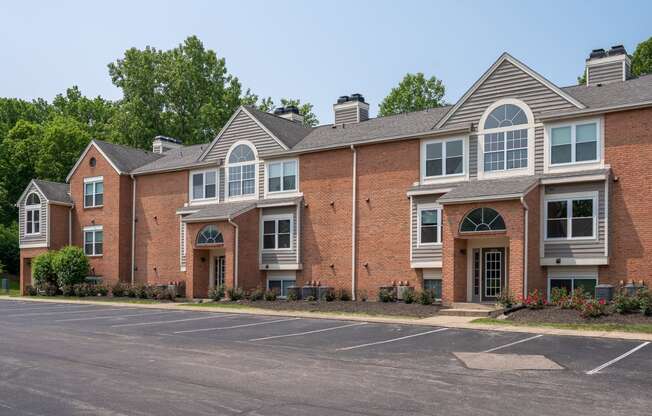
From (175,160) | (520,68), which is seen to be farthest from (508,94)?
(175,160)

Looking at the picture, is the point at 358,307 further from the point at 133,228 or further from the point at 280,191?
the point at 133,228

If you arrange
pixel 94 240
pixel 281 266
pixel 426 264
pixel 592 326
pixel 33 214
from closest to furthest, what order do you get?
pixel 592 326
pixel 426 264
pixel 281 266
pixel 94 240
pixel 33 214

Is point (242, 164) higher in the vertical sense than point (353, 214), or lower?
higher

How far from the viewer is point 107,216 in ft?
128

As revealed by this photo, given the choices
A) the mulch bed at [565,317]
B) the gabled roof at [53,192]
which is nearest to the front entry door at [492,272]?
the mulch bed at [565,317]

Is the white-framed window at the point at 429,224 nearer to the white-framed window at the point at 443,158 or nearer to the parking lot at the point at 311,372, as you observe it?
the white-framed window at the point at 443,158

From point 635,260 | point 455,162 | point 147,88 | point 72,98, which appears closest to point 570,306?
point 635,260

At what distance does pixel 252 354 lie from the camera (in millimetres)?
14828

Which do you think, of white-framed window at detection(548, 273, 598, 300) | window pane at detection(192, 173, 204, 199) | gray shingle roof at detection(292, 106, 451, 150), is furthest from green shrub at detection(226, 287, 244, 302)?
white-framed window at detection(548, 273, 598, 300)

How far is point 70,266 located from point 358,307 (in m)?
19.1

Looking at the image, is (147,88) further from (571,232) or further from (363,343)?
(363,343)

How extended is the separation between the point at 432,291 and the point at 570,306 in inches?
220

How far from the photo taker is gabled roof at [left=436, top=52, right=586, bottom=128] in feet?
82.1

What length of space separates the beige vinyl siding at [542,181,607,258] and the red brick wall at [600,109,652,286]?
326 mm
